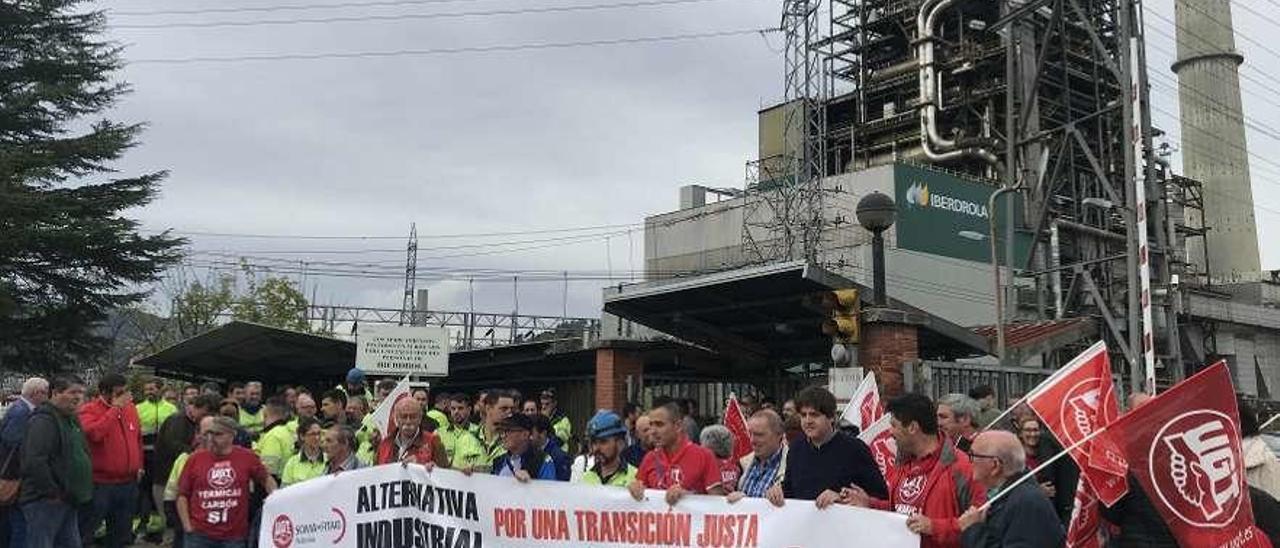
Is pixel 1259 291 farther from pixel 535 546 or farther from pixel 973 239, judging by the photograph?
pixel 535 546

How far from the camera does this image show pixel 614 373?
18797 millimetres

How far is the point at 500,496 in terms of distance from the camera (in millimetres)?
6898

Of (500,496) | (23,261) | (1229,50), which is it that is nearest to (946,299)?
(1229,50)

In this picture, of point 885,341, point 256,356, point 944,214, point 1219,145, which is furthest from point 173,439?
point 1219,145

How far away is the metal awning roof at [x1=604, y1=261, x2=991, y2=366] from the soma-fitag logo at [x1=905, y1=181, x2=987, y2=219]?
24.6m

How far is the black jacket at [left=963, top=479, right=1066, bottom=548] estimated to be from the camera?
4.71 meters

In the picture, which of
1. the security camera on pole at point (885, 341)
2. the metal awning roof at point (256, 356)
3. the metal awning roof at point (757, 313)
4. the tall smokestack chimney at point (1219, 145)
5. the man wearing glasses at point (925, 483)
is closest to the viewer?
the man wearing glasses at point (925, 483)

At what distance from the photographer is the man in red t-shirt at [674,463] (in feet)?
21.1

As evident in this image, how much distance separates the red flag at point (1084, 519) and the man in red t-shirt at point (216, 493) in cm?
574

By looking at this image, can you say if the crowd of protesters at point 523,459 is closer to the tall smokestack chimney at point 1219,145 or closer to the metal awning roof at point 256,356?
the metal awning roof at point 256,356

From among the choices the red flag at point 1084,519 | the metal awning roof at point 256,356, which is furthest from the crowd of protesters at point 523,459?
the metal awning roof at point 256,356

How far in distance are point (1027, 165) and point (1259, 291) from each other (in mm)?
16983

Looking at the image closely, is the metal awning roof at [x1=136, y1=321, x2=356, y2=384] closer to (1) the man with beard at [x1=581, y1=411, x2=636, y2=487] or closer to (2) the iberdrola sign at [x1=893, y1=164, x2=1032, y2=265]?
(1) the man with beard at [x1=581, y1=411, x2=636, y2=487]

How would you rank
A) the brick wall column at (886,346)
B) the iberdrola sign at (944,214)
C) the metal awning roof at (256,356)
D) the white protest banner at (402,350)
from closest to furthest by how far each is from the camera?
1. the brick wall column at (886,346)
2. the white protest banner at (402,350)
3. the metal awning roof at (256,356)
4. the iberdrola sign at (944,214)
